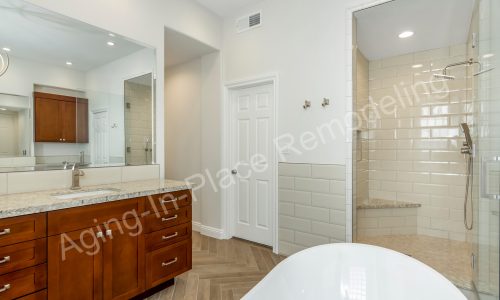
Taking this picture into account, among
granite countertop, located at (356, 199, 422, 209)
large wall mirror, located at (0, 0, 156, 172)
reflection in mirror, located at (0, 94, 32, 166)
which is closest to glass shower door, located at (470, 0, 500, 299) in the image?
granite countertop, located at (356, 199, 422, 209)

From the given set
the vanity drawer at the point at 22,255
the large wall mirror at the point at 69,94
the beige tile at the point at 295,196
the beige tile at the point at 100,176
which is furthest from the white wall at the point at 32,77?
the beige tile at the point at 295,196

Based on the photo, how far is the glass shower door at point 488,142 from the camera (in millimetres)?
1431

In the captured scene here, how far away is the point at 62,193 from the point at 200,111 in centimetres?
220

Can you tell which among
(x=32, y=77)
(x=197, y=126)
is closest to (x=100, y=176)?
(x=32, y=77)

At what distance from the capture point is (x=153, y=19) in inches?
105

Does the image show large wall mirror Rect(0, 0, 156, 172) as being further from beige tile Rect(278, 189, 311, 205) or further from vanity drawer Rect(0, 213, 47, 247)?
beige tile Rect(278, 189, 311, 205)

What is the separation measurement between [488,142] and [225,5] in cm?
302

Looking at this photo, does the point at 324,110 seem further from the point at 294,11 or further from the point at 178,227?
the point at 178,227

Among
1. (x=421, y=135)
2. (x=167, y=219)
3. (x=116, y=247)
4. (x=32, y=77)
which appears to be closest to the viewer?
(x=116, y=247)

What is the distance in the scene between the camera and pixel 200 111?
12.4 ft

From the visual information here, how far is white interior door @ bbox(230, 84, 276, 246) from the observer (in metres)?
3.21

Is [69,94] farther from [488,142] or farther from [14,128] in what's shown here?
[488,142]

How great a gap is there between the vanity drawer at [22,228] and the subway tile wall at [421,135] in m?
3.94

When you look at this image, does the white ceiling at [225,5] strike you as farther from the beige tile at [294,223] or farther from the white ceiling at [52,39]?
the beige tile at [294,223]
